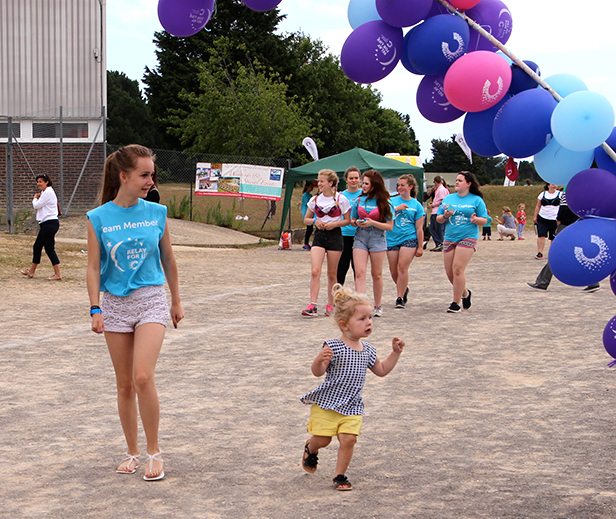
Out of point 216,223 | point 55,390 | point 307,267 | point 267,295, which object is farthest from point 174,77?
point 55,390

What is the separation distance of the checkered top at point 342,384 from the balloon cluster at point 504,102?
1124 millimetres

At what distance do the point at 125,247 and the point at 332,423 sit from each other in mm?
1434

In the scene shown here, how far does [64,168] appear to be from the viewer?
2381 cm

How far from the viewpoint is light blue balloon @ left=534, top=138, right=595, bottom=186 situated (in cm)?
387

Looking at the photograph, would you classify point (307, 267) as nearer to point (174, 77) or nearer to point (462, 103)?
point (462, 103)

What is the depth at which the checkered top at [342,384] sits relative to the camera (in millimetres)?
3922

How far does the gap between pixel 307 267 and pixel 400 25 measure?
12011mm

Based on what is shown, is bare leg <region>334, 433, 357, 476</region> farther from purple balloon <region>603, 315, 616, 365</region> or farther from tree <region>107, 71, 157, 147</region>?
tree <region>107, 71, 157, 147</region>

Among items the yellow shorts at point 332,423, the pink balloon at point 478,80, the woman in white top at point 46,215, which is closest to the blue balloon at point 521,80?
the pink balloon at point 478,80

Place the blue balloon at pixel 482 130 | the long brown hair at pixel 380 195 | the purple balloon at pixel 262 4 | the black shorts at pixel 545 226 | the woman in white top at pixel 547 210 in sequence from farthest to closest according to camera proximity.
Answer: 1. the black shorts at pixel 545 226
2. the woman in white top at pixel 547 210
3. the long brown hair at pixel 380 195
4. the purple balloon at pixel 262 4
5. the blue balloon at pixel 482 130

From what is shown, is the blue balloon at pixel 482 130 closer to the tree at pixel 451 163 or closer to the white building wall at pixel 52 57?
the white building wall at pixel 52 57

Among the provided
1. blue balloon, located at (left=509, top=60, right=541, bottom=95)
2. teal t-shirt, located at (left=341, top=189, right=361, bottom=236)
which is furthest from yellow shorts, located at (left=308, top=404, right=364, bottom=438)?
teal t-shirt, located at (left=341, top=189, right=361, bottom=236)

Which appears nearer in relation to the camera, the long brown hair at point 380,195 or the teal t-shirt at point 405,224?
the long brown hair at point 380,195

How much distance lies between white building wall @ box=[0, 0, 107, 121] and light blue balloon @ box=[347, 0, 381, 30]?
20871 mm
